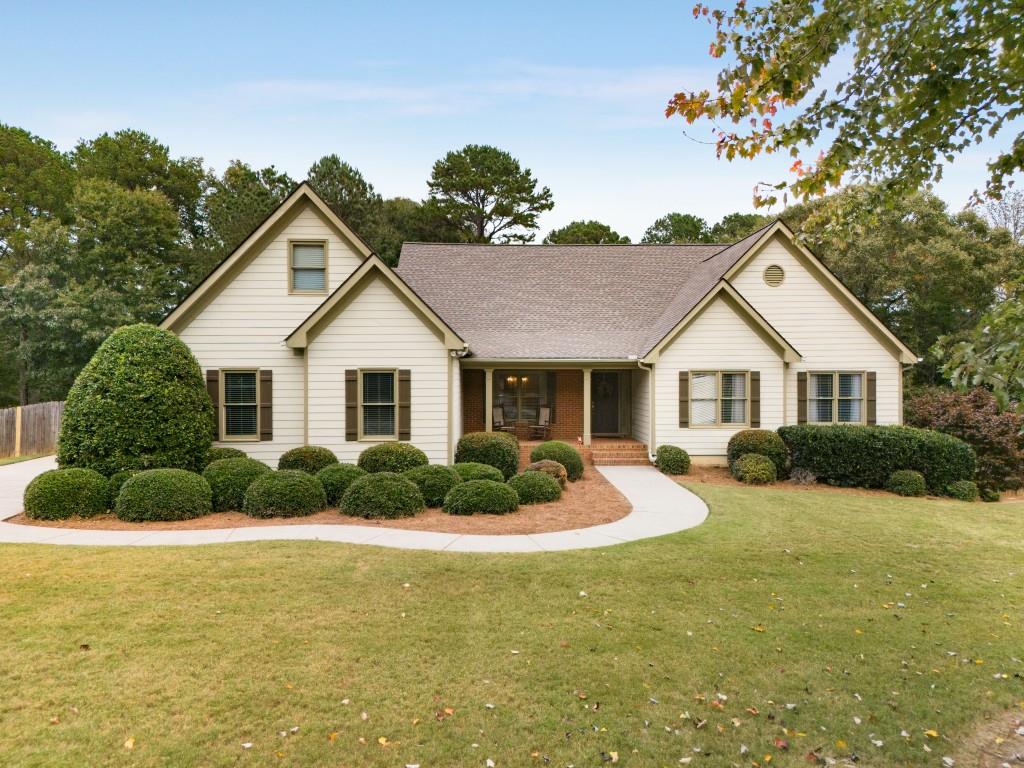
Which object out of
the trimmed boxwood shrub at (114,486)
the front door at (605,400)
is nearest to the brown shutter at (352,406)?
the trimmed boxwood shrub at (114,486)

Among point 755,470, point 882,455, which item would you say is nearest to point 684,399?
point 755,470

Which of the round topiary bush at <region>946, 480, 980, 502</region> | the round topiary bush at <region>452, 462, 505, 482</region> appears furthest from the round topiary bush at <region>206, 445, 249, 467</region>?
the round topiary bush at <region>946, 480, 980, 502</region>

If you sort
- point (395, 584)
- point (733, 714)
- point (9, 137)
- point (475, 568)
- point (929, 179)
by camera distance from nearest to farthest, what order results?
point (733, 714), point (929, 179), point (395, 584), point (475, 568), point (9, 137)

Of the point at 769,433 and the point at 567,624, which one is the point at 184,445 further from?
the point at 769,433

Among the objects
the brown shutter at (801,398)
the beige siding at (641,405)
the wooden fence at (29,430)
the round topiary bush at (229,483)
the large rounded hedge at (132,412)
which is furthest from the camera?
the wooden fence at (29,430)

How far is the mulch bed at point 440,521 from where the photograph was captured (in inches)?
346

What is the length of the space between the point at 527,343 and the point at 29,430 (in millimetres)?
16965

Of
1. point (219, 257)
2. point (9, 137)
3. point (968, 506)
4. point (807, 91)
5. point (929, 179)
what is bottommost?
point (968, 506)

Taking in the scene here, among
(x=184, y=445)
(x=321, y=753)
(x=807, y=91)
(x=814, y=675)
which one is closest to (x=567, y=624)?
(x=814, y=675)

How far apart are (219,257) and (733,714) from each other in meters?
34.4

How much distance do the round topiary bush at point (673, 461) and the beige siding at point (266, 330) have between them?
9.03 m

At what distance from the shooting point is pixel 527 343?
55.5 ft

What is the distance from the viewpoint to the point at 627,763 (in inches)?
133

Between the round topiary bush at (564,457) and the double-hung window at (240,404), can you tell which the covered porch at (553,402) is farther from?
the double-hung window at (240,404)
